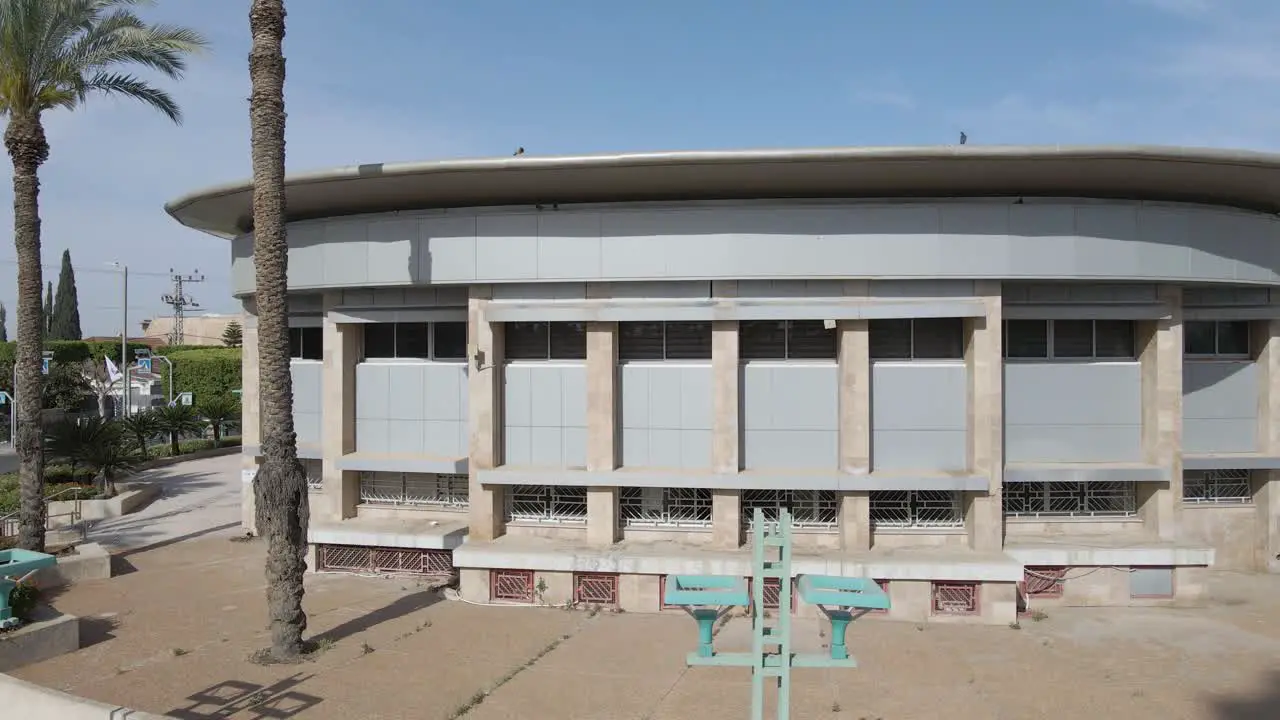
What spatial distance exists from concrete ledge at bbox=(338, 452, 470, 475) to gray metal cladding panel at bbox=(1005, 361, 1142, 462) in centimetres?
1070

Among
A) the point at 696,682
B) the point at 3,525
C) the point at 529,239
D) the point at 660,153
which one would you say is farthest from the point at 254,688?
the point at 3,525

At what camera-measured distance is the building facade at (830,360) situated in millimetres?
13648

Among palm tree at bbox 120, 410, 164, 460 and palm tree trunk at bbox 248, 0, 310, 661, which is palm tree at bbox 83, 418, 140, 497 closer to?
palm tree at bbox 120, 410, 164, 460

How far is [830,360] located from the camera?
47.6 feet

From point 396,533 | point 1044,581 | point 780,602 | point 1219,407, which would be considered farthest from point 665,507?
point 1219,407

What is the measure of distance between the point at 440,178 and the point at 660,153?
4098 millimetres

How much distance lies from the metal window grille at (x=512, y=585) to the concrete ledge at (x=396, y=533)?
137cm

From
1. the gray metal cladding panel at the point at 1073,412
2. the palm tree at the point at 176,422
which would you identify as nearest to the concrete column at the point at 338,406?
the gray metal cladding panel at the point at 1073,412

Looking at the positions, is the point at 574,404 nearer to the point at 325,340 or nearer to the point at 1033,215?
the point at 325,340

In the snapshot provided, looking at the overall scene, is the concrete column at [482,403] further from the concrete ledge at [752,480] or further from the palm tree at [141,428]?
the palm tree at [141,428]

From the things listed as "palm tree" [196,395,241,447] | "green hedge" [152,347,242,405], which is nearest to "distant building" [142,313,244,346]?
"green hedge" [152,347,242,405]

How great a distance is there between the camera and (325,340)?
16234mm

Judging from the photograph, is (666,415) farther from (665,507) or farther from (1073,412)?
(1073,412)

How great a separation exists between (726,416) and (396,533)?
7080 mm
